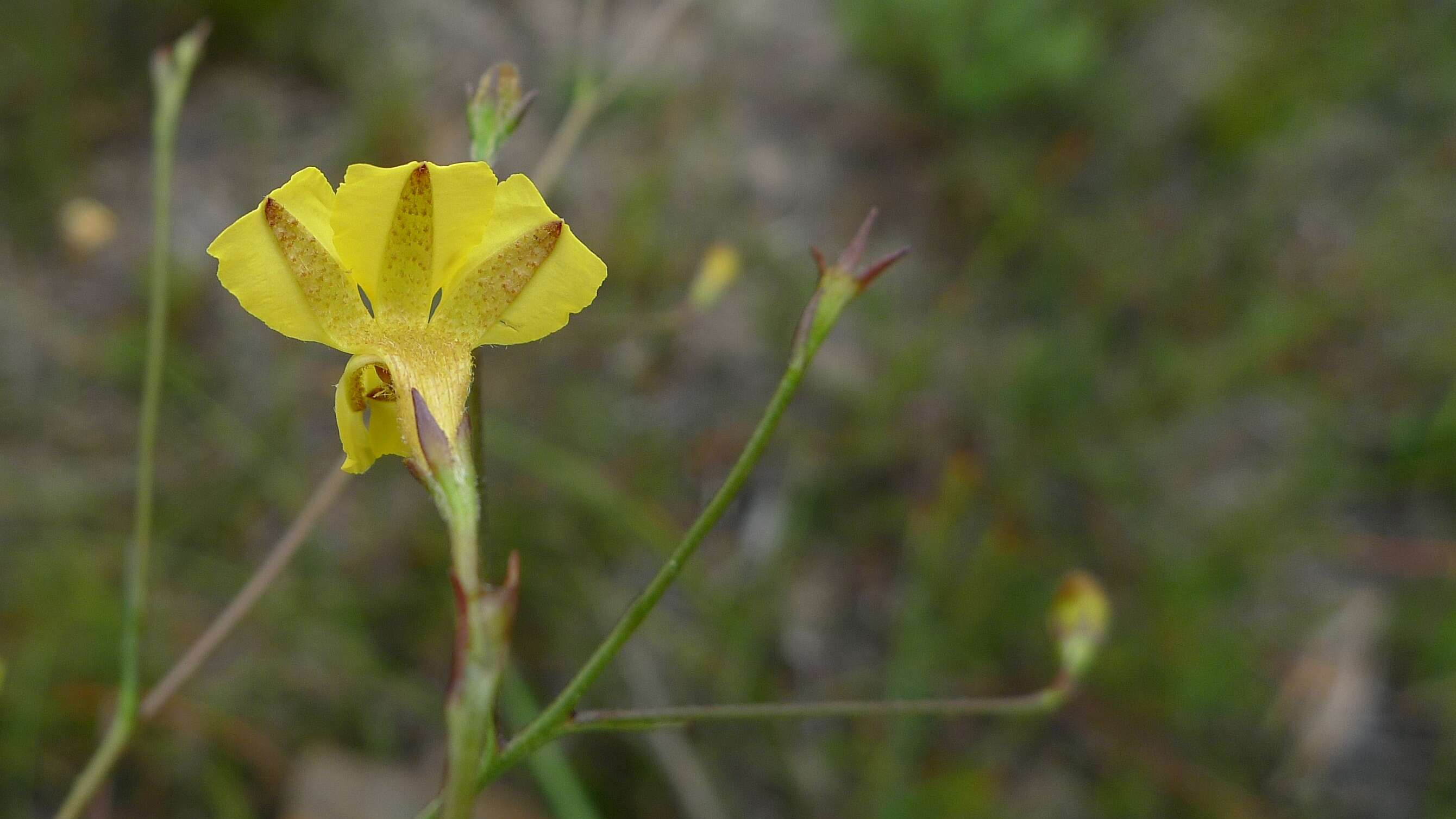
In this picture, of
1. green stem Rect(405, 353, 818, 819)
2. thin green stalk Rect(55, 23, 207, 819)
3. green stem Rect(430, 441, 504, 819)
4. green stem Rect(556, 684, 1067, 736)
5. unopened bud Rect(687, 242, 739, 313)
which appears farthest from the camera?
unopened bud Rect(687, 242, 739, 313)

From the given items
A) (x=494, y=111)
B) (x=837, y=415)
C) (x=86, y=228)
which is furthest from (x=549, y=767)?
(x=86, y=228)

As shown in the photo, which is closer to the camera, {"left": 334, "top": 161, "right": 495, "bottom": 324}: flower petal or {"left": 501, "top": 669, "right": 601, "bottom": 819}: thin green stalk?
{"left": 334, "top": 161, "right": 495, "bottom": 324}: flower petal

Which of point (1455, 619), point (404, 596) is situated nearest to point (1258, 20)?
point (1455, 619)

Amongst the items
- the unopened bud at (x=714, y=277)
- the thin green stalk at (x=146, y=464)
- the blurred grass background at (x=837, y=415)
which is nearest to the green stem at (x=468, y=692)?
the thin green stalk at (x=146, y=464)

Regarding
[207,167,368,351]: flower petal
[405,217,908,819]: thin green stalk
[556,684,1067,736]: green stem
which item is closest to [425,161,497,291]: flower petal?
[207,167,368,351]: flower petal

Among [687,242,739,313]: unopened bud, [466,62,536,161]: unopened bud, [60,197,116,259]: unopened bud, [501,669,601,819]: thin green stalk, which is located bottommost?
[501,669,601,819]: thin green stalk

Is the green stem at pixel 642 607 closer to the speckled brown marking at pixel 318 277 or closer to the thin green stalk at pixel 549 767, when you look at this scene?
the speckled brown marking at pixel 318 277

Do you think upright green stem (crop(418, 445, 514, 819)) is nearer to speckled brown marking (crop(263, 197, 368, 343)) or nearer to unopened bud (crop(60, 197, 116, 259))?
speckled brown marking (crop(263, 197, 368, 343))
